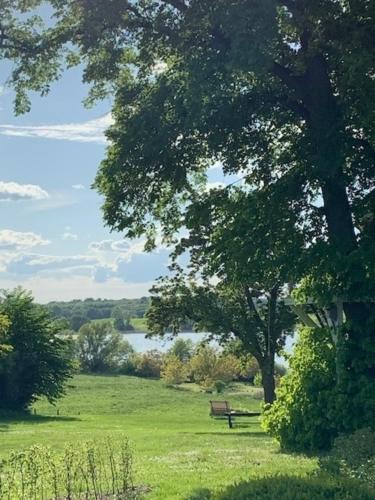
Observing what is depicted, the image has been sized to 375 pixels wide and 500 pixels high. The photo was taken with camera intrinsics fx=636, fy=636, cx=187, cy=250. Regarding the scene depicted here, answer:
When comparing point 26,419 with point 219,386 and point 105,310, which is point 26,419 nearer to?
point 219,386

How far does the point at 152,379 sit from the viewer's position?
72.6 metres

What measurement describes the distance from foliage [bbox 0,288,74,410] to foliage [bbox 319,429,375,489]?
30.2 meters

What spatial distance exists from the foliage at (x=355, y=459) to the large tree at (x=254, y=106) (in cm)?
240

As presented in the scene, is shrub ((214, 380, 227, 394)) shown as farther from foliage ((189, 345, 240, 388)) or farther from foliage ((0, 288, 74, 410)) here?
foliage ((0, 288, 74, 410))

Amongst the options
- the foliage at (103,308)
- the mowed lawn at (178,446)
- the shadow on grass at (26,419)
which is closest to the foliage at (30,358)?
the shadow on grass at (26,419)

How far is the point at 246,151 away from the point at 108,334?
63.0m

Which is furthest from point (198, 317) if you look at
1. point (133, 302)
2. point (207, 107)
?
point (133, 302)

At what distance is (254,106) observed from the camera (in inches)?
596

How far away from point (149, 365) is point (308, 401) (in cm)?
6224

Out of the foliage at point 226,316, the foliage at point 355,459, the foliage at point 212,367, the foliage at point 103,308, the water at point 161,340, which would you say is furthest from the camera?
the foliage at point 103,308

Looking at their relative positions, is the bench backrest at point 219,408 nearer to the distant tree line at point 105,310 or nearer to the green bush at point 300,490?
the green bush at point 300,490

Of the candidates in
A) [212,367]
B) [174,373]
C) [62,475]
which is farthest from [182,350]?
[62,475]

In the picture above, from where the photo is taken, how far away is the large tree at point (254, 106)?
12.8 metres

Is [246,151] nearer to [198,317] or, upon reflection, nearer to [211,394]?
[198,317]
